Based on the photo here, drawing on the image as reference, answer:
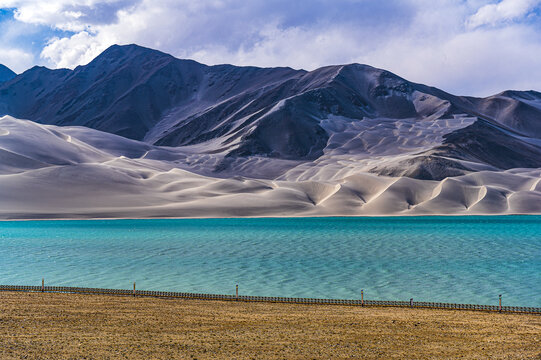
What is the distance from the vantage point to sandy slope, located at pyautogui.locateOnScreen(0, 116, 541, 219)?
95.1 metres

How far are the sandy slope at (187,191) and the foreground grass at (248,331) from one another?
71621 millimetres

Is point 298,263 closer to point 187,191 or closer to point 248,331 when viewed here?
point 248,331

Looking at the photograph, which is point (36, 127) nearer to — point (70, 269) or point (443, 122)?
point (70, 269)

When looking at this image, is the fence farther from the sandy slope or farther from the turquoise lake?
the sandy slope

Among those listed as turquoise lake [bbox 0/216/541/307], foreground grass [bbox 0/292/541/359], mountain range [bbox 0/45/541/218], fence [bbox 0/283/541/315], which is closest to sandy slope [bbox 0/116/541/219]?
mountain range [bbox 0/45/541/218]

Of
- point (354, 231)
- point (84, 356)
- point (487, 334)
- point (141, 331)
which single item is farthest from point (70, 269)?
point (354, 231)

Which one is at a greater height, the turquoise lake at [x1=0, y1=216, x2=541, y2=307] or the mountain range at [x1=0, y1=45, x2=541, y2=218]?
the mountain range at [x1=0, y1=45, x2=541, y2=218]

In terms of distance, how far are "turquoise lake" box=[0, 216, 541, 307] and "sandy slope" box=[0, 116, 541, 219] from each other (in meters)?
38.1

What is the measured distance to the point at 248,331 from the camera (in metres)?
18.4

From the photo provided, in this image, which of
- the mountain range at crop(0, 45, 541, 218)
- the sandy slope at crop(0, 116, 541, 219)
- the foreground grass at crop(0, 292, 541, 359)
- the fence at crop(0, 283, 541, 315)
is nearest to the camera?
the foreground grass at crop(0, 292, 541, 359)

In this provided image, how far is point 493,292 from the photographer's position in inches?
1059

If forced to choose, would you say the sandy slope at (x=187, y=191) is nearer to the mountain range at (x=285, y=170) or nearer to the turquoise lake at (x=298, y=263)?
the mountain range at (x=285, y=170)

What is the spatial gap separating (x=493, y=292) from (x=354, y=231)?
35.0 m

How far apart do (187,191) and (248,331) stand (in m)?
92.4
